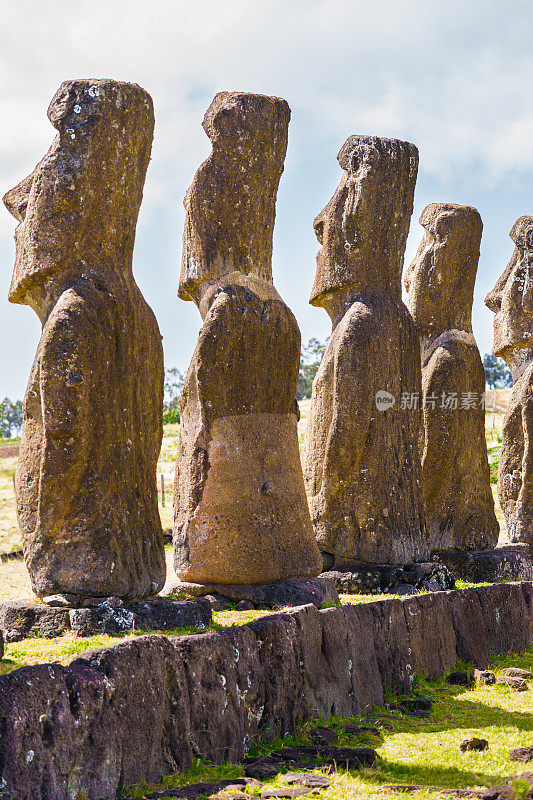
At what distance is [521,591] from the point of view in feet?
32.3

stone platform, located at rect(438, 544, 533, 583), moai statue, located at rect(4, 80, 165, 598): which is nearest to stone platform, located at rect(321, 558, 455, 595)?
stone platform, located at rect(438, 544, 533, 583)

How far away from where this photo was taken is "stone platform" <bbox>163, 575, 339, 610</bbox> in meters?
7.39

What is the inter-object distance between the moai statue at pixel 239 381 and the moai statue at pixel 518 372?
18.1 ft

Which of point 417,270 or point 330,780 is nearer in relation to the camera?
point 330,780

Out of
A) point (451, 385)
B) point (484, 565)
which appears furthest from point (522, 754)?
point (451, 385)

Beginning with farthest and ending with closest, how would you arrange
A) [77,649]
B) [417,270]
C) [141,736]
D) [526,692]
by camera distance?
[417,270], [526,692], [77,649], [141,736]

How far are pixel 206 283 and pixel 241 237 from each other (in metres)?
0.46

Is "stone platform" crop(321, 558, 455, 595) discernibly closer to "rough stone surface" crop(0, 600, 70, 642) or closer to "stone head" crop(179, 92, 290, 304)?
"stone head" crop(179, 92, 290, 304)

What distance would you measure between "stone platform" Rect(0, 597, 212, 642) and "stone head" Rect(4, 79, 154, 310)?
1.98 metres

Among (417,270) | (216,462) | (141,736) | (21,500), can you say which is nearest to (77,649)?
(141,736)

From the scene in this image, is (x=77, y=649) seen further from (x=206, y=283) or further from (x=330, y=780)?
(x=206, y=283)

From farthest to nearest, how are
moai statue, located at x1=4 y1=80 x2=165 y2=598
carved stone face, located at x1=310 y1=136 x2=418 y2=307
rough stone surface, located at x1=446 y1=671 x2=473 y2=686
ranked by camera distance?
carved stone face, located at x1=310 y1=136 x2=418 y2=307
rough stone surface, located at x1=446 y1=671 x2=473 y2=686
moai statue, located at x1=4 y1=80 x2=165 y2=598

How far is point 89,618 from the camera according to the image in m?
5.83

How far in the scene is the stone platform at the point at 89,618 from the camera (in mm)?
5836
